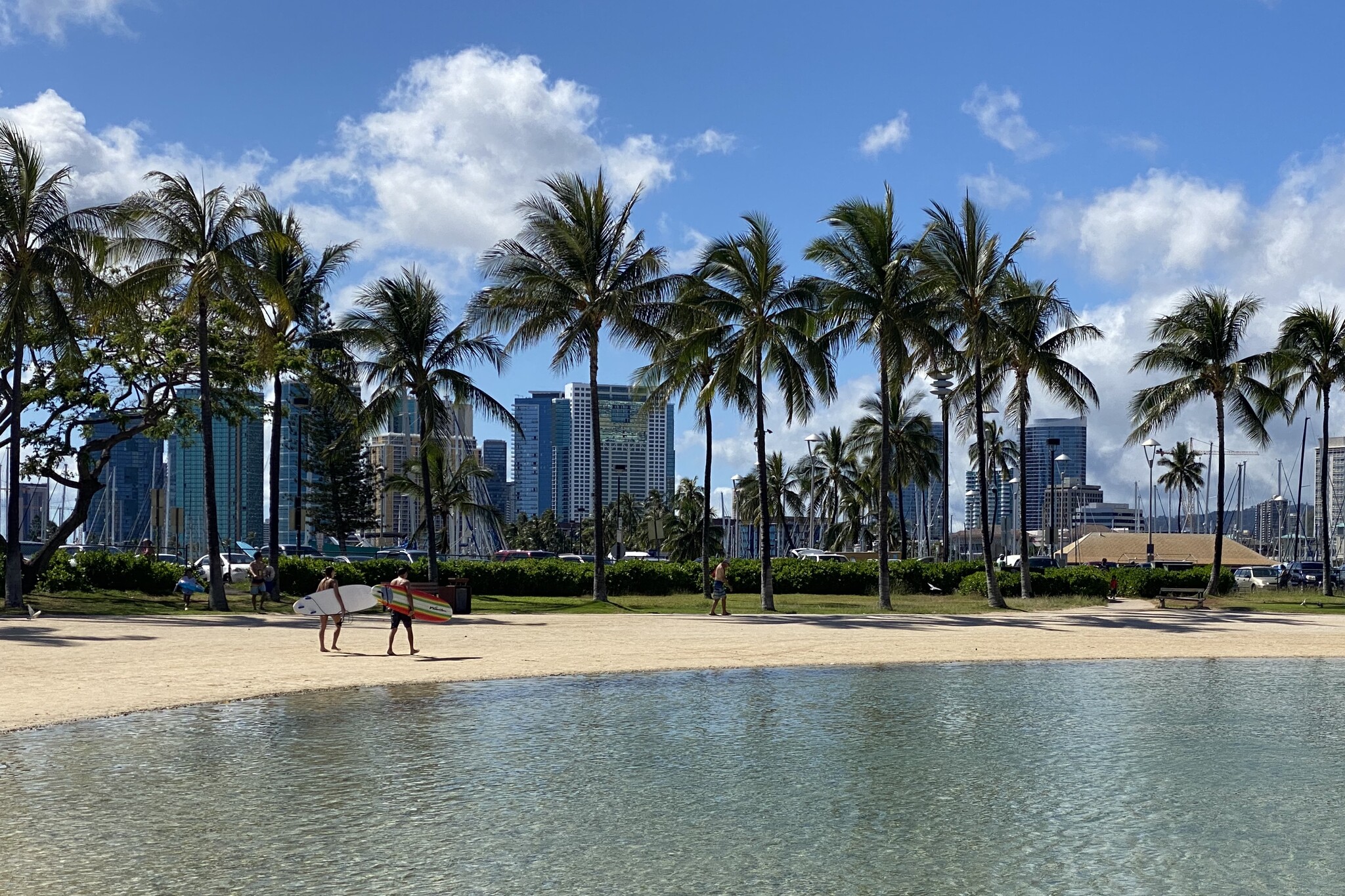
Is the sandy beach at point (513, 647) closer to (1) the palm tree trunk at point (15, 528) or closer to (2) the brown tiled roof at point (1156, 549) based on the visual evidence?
(1) the palm tree trunk at point (15, 528)

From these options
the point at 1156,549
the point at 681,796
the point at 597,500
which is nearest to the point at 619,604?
the point at 597,500

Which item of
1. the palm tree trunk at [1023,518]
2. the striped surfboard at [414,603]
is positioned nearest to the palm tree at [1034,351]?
the palm tree trunk at [1023,518]

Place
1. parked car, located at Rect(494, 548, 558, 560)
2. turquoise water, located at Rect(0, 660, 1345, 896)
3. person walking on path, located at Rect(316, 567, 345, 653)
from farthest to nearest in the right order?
parked car, located at Rect(494, 548, 558, 560)
person walking on path, located at Rect(316, 567, 345, 653)
turquoise water, located at Rect(0, 660, 1345, 896)

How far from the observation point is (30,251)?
28266mm

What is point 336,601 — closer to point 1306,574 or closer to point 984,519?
point 984,519

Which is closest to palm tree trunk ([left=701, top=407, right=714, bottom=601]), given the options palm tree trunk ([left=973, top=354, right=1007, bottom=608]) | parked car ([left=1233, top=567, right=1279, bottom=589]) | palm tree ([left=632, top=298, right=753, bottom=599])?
Answer: palm tree ([left=632, top=298, right=753, bottom=599])

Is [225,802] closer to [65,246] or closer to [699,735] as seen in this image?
[699,735]

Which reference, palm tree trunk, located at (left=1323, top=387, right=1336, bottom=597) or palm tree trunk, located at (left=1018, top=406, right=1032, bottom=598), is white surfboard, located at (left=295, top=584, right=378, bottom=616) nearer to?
palm tree trunk, located at (left=1018, top=406, right=1032, bottom=598)

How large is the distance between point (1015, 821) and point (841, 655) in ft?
41.1

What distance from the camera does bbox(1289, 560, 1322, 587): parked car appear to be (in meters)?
58.0

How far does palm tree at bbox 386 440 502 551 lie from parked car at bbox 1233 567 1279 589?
3607 centimetres

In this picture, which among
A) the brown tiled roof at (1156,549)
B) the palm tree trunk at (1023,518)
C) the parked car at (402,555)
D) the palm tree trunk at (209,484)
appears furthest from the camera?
the brown tiled roof at (1156,549)

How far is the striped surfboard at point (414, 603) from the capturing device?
789 inches

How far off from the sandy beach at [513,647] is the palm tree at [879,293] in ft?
22.6
